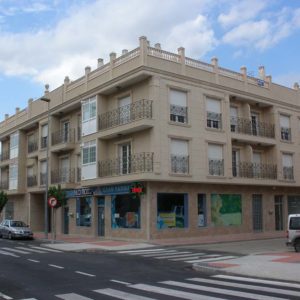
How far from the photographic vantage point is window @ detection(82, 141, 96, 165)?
3195 cm

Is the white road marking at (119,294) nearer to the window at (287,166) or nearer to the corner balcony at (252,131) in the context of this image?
the corner balcony at (252,131)

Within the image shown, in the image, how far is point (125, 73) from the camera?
2902 cm

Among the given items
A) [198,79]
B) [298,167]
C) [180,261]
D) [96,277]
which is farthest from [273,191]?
[96,277]

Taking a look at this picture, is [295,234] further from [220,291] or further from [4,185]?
[4,185]

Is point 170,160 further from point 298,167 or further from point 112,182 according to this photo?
point 298,167

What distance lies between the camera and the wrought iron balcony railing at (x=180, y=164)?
94.1ft

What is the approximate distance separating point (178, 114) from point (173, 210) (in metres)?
6.04

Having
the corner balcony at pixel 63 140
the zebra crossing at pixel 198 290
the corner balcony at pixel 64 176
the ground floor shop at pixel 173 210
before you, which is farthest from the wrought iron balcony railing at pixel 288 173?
the zebra crossing at pixel 198 290

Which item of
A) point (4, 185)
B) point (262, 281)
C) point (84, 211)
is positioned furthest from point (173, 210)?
point (4, 185)

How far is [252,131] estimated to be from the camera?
35125 millimetres

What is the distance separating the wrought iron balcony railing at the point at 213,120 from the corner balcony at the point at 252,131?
61.7 inches

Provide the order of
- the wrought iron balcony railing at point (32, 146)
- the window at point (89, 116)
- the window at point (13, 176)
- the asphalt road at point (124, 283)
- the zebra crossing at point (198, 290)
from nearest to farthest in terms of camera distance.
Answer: the zebra crossing at point (198, 290), the asphalt road at point (124, 283), the window at point (89, 116), the wrought iron balcony railing at point (32, 146), the window at point (13, 176)

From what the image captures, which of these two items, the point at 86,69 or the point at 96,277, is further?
the point at 86,69

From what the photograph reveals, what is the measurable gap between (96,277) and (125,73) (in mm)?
17827
